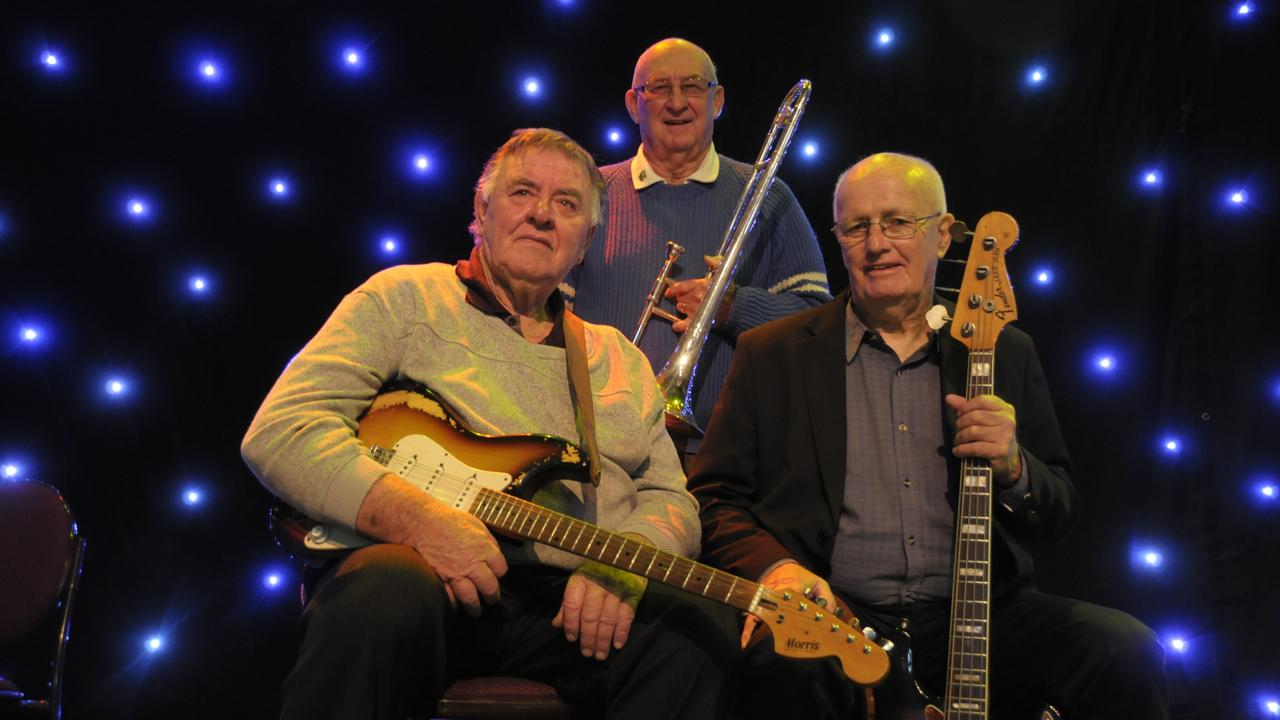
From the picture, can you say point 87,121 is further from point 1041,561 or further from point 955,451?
point 1041,561

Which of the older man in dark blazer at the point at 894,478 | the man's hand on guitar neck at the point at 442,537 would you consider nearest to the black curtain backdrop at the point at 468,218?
the older man in dark blazer at the point at 894,478

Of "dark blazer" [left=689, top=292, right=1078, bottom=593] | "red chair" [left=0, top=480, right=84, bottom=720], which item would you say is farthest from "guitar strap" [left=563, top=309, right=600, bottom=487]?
"red chair" [left=0, top=480, right=84, bottom=720]

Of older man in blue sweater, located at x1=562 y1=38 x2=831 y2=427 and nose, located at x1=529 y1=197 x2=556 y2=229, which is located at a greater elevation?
older man in blue sweater, located at x1=562 y1=38 x2=831 y2=427

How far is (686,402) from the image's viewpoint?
10.6 feet

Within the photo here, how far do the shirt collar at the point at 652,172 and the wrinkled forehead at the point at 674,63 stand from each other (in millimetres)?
282

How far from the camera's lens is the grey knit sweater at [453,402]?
198 centimetres

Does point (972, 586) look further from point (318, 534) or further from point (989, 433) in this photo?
A: point (318, 534)

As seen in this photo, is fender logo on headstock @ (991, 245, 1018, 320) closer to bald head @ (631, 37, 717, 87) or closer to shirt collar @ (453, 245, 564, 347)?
shirt collar @ (453, 245, 564, 347)

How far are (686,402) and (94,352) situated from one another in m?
2.26

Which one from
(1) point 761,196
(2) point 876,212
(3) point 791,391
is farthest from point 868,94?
(3) point 791,391

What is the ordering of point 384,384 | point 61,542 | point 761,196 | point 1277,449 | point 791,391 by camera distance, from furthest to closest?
point 1277,449 < point 761,196 < point 61,542 < point 791,391 < point 384,384

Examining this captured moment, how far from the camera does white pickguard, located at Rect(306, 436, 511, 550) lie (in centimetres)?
200

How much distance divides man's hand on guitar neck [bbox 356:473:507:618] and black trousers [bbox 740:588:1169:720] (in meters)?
0.64

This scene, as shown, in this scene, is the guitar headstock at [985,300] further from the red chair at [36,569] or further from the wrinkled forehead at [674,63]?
the red chair at [36,569]
